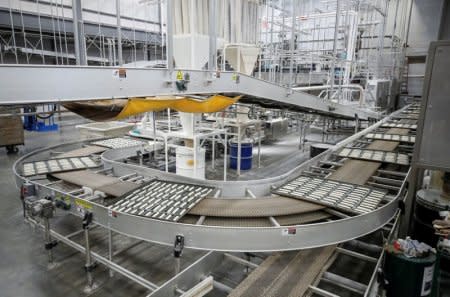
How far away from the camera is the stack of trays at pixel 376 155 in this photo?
3842 millimetres

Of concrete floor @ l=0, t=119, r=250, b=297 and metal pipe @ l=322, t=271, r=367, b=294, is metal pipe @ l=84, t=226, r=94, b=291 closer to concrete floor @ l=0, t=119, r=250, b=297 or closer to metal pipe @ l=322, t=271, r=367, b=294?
concrete floor @ l=0, t=119, r=250, b=297

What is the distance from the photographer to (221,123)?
714 cm

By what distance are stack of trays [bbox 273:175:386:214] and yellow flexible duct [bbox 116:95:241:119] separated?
5.35ft

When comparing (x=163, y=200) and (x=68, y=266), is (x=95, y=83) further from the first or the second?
(x=68, y=266)

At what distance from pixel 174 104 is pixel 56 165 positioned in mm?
1852

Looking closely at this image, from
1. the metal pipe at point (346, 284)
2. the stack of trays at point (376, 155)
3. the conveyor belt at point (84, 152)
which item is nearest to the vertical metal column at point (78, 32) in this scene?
the metal pipe at point (346, 284)

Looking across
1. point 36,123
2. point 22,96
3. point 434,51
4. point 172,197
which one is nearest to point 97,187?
point 172,197

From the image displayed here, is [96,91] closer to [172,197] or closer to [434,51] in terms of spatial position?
[172,197]

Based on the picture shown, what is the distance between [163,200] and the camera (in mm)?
2719

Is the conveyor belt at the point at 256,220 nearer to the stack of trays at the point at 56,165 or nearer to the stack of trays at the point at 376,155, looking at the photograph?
the stack of trays at the point at 376,155

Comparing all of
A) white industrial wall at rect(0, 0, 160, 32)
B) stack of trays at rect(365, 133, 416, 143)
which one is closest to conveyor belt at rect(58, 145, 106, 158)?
white industrial wall at rect(0, 0, 160, 32)

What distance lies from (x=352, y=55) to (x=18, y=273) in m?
9.74

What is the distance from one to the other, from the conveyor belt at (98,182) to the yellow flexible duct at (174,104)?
0.75m

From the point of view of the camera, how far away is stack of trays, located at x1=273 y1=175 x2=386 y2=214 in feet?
8.41
